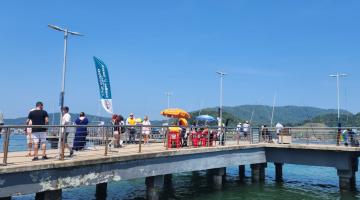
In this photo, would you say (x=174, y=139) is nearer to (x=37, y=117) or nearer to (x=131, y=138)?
(x=131, y=138)

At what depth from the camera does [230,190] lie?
23797 millimetres

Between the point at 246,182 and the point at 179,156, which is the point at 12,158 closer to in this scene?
the point at 179,156

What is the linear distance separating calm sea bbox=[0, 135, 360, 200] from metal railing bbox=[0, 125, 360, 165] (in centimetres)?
272

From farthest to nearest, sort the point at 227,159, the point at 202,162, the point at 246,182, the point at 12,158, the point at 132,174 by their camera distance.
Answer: the point at 246,182 < the point at 227,159 < the point at 202,162 < the point at 132,174 < the point at 12,158

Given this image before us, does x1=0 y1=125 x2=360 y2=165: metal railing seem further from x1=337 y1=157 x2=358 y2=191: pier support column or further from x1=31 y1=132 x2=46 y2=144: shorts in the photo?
x1=337 y1=157 x2=358 y2=191: pier support column

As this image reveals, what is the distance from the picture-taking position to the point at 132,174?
641 inches

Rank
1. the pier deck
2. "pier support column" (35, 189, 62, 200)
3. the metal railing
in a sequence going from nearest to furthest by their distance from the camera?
the pier deck → "pier support column" (35, 189, 62, 200) → the metal railing

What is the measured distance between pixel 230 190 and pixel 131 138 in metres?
6.75

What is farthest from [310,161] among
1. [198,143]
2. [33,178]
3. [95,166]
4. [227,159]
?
[33,178]

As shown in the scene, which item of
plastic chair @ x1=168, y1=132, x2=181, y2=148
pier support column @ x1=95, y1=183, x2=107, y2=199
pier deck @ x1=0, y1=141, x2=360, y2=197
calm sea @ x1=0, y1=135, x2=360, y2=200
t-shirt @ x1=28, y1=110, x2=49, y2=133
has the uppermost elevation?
t-shirt @ x1=28, y1=110, x2=49, y2=133

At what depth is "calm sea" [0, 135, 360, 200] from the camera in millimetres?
21328

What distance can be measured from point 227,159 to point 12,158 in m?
12.4

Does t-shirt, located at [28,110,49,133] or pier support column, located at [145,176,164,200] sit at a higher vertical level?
t-shirt, located at [28,110,49,133]

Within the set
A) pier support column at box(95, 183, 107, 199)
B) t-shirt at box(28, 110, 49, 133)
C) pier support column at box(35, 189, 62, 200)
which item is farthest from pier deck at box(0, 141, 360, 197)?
pier support column at box(95, 183, 107, 199)
